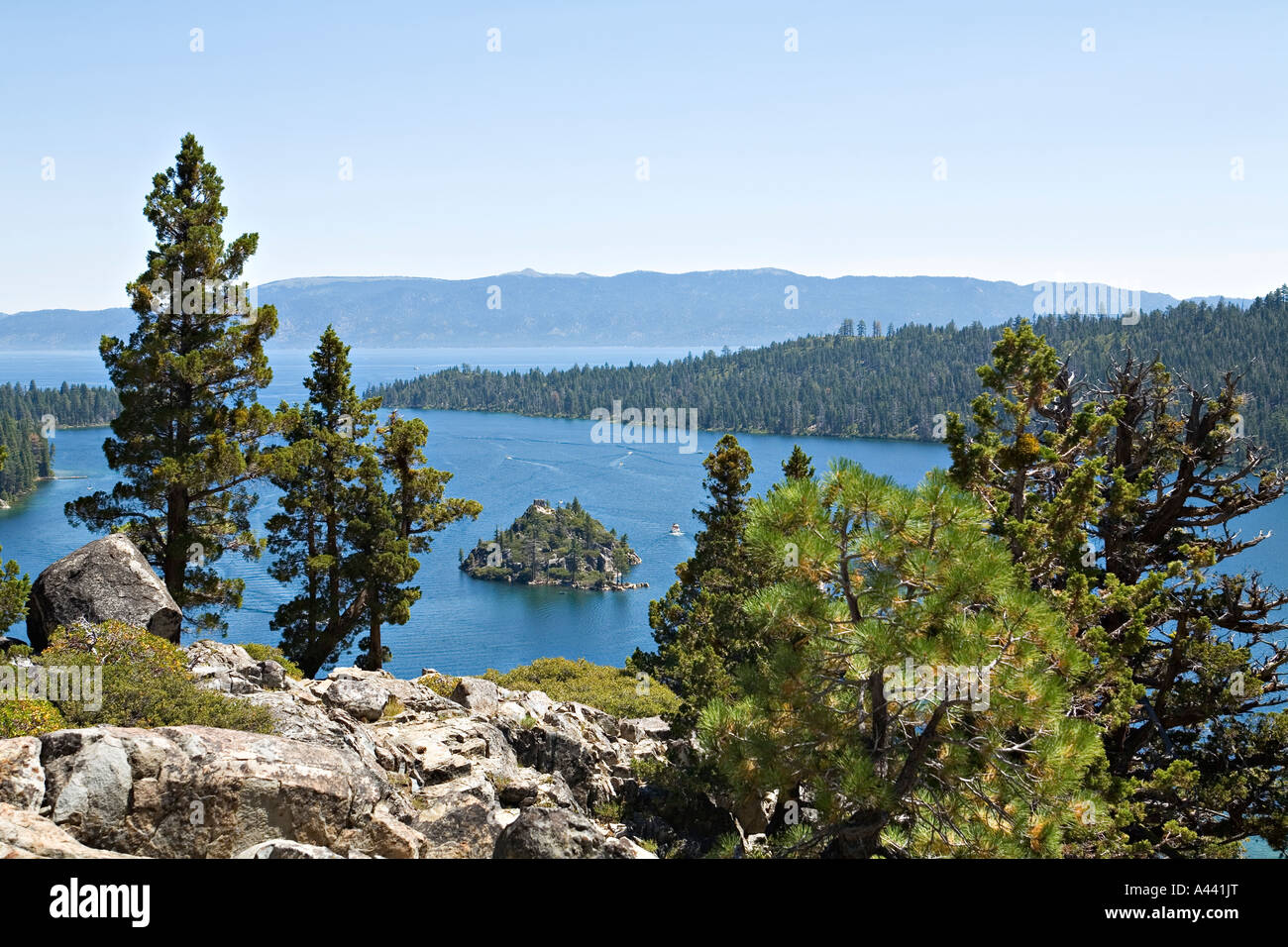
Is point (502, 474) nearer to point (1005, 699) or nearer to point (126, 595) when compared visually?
point (126, 595)

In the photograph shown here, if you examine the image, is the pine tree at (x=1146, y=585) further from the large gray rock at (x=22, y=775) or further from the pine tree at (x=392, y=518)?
the pine tree at (x=392, y=518)

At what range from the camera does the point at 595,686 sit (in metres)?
33.0

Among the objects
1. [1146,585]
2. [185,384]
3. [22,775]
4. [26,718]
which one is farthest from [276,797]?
[185,384]

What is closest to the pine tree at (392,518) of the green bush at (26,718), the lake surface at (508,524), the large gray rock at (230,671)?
the large gray rock at (230,671)

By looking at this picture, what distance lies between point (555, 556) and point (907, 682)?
100967 millimetres

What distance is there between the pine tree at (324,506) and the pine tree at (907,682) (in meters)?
21.4

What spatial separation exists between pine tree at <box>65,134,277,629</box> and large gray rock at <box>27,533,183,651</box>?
513cm

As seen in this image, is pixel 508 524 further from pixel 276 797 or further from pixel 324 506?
pixel 276 797

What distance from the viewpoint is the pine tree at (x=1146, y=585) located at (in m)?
14.1

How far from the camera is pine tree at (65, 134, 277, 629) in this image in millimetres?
23609

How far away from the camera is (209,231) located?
78.0ft

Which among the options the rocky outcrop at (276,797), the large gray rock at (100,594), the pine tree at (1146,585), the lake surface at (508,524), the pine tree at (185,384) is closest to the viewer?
the rocky outcrop at (276,797)

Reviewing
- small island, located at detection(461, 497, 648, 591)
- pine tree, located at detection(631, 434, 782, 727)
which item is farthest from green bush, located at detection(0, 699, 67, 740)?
small island, located at detection(461, 497, 648, 591)
